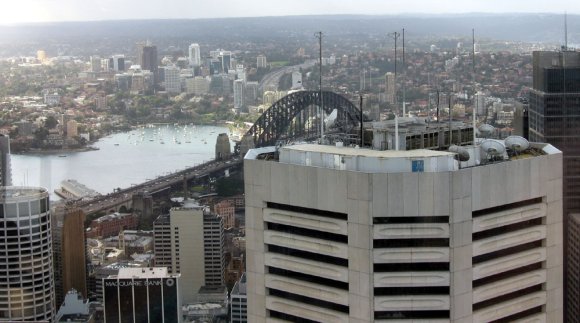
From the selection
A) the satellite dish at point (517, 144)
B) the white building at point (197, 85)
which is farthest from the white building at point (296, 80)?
the satellite dish at point (517, 144)

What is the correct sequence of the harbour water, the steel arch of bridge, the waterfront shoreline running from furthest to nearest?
1. the steel arch of bridge
2. the waterfront shoreline
3. the harbour water

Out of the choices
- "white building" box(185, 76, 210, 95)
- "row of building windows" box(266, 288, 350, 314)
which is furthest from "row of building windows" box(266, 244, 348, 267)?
"white building" box(185, 76, 210, 95)

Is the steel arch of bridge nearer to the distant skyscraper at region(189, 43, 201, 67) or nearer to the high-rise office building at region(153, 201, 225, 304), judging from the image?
the high-rise office building at region(153, 201, 225, 304)

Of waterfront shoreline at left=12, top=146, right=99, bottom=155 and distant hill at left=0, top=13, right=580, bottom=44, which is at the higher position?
distant hill at left=0, top=13, right=580, bottom=44

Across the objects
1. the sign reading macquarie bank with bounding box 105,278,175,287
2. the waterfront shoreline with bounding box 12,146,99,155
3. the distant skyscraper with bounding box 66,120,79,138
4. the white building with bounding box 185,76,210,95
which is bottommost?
the sign reading macquarie bank with bounding box 105,278,175,287

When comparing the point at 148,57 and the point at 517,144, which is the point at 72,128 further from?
the point at 517,144
